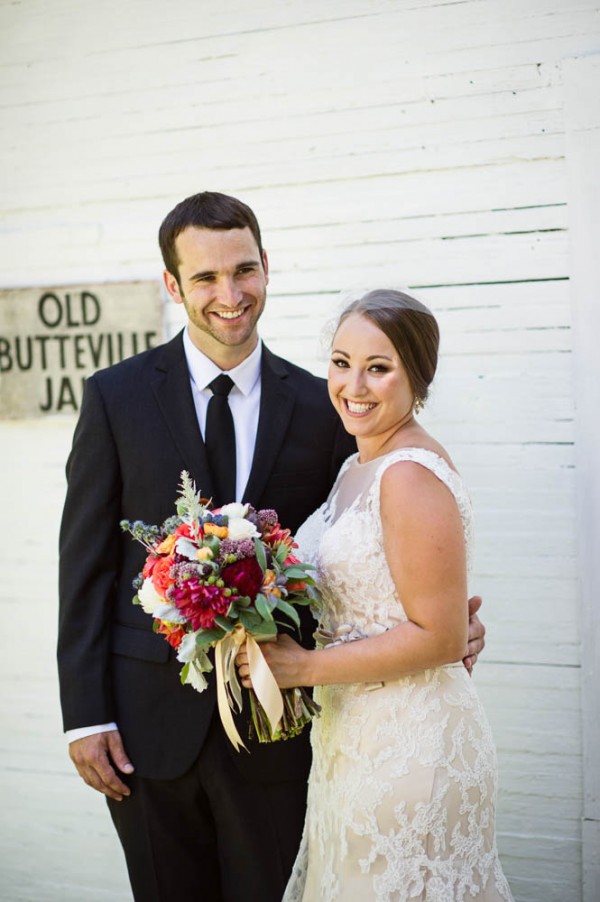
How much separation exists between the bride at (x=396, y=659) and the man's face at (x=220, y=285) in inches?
13.5

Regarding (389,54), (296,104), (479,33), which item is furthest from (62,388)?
(479,33)

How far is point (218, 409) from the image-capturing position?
2.46 m

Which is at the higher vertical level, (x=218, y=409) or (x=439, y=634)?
(x=218, y=409)

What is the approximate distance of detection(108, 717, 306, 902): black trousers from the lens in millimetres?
2408

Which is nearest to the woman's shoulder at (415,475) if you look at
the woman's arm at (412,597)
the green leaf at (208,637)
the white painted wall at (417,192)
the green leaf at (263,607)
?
the woman's arm at (412,597)

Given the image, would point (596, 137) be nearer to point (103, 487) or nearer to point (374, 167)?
point (374, 167)

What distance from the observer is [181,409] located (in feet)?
8.07

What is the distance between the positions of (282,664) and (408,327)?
32.4 inches

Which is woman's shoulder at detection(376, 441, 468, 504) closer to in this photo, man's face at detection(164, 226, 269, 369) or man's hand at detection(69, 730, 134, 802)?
man's face at detection(164, 226, 269, 369)

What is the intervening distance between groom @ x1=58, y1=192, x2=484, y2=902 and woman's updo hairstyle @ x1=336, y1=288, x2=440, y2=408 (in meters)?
0.43

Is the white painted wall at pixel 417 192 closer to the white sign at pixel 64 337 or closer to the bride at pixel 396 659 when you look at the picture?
the white sign at pixel 64 337

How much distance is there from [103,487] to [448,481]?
3.02 feet

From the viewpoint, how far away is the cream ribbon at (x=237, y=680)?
204 centimetres

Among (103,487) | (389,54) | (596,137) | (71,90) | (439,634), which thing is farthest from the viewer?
(71,90)
